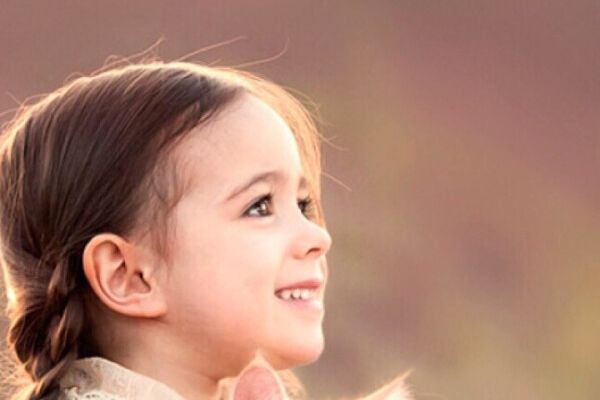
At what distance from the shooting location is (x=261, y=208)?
1.54m

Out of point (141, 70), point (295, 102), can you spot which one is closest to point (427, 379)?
point (295, 102)

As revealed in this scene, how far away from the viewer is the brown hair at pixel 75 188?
1.51m

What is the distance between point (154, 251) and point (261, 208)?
115mm

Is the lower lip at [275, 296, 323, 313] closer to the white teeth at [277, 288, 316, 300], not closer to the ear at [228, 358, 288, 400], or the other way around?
the white teeth at [277, 288, 316, 300]

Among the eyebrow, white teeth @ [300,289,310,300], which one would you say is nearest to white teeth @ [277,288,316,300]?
white teeth @ [300,289,310,300]

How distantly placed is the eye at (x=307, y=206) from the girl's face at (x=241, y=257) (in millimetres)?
59

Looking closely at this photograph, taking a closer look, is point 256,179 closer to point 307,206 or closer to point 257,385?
point 307,206

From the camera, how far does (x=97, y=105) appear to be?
1.55 metres

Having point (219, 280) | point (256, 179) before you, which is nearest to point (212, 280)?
point (219, 280)

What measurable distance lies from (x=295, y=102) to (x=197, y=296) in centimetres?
34

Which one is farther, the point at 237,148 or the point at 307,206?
the point at 307,206

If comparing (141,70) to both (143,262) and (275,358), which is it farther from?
(275,358)

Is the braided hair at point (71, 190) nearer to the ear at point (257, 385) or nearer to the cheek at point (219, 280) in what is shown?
the cheek at point (219, 280)

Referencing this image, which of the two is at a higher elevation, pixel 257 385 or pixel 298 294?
pixel 298 294
